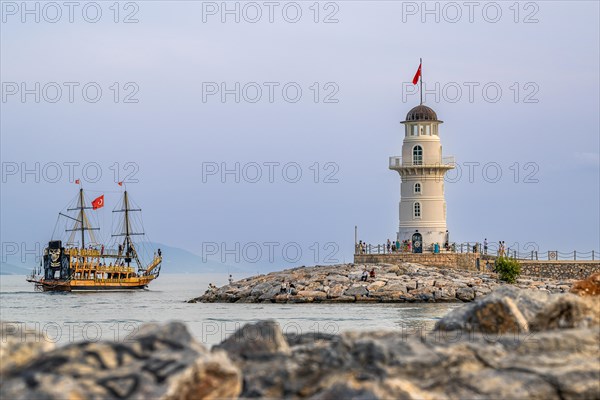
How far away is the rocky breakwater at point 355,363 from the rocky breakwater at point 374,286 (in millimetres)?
Result: 37866

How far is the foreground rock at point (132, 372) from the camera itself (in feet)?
24.1

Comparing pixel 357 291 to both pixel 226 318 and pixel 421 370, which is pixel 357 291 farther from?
pixel 421 370

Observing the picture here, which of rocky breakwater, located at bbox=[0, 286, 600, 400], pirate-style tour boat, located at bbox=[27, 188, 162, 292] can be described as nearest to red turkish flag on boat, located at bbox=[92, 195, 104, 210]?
pirate-style tour boat, located at bbox=[27, 188, 162, 292]

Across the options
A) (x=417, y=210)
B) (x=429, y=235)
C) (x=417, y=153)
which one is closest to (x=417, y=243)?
(x=429, y=235)

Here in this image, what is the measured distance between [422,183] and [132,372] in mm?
53243

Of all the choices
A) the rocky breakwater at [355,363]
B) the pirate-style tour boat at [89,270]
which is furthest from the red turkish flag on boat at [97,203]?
the rocky breakwater at [355,363]

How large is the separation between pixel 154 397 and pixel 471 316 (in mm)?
4556

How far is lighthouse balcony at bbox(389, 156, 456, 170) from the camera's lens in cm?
5984

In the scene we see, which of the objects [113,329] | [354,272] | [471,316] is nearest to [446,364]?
[471,316]

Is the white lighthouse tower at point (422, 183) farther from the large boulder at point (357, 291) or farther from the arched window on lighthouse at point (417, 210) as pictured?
the large boulder at point (357, 291)

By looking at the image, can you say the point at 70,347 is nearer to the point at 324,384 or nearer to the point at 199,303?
the point at 324,384

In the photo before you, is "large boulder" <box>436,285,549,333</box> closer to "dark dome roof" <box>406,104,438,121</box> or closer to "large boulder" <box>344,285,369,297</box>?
"large boulder" <box>344,285,369,297</box>

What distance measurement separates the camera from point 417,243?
→ 196ft

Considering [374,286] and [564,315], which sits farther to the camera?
[374,286]
